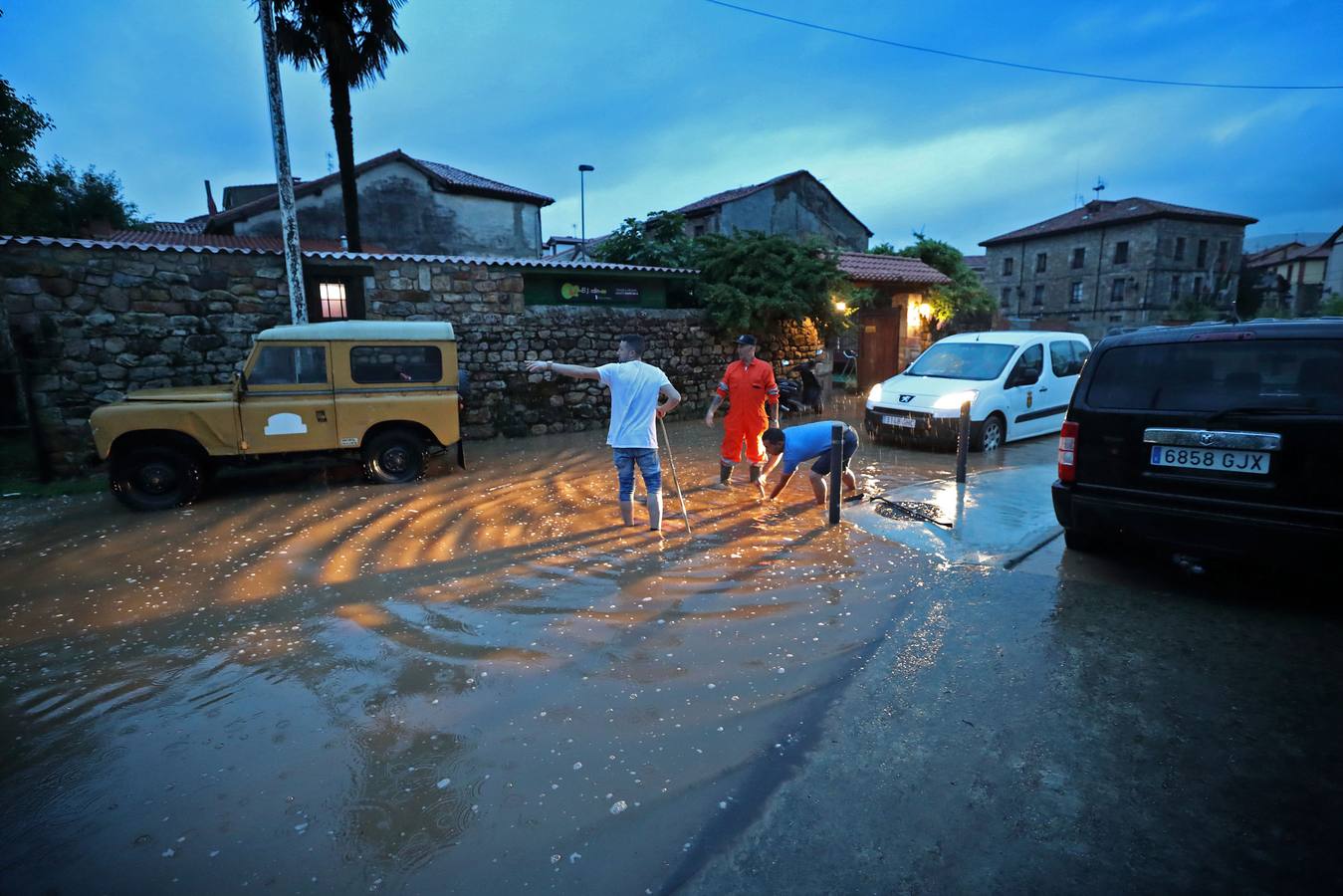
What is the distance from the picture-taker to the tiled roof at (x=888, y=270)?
17.0m

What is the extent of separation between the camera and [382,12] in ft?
44.6

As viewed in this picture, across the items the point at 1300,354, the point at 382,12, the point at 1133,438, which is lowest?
A: the point at 1133,438

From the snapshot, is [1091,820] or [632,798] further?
[632,798]

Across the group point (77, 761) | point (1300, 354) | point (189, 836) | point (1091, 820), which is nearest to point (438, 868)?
point (189, 836)

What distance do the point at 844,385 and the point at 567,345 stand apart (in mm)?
10201

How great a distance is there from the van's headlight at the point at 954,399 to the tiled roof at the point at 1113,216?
133ft

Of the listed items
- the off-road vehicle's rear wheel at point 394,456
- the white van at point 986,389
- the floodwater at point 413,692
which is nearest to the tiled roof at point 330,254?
the off-road vehicle's rear wheel at point 394,456

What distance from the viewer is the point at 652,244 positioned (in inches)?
665

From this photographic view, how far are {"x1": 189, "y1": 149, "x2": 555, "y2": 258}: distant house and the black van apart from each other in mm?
20676

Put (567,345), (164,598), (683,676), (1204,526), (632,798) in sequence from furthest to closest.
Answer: (567,345)
(164,598)
(1204,526)
(683,676)
(632,798)

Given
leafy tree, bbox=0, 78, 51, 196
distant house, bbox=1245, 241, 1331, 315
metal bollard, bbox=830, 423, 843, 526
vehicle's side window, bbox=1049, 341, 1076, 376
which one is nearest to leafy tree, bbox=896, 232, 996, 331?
vehicle's side window, bbox=1049, 341, 1076, 376

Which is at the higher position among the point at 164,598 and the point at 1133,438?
the point at 1133,438

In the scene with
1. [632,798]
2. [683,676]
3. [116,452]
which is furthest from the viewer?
[116,452]

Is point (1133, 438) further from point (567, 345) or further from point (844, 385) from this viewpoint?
point (844, 385)
